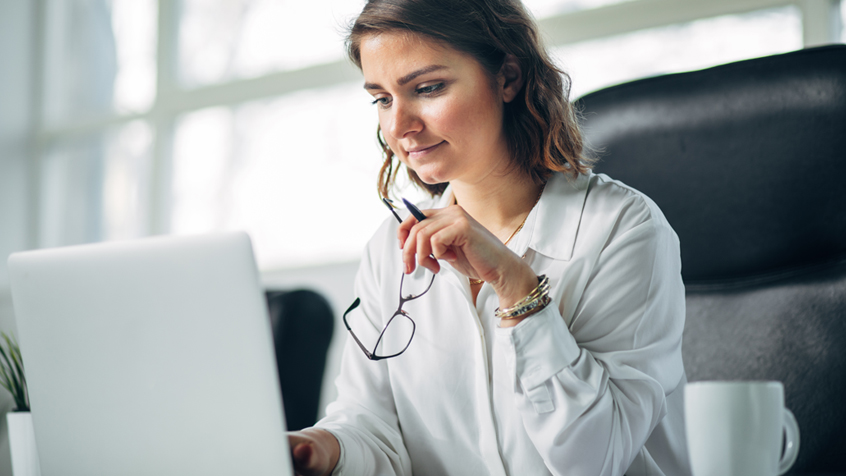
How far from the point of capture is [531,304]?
0.83 meters

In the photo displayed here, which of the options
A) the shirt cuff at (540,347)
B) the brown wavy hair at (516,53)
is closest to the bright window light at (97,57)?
the brown wavy hair at (516,53)

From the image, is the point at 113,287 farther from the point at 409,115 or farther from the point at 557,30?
the point at 557,30

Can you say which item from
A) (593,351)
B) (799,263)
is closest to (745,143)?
(799,263)

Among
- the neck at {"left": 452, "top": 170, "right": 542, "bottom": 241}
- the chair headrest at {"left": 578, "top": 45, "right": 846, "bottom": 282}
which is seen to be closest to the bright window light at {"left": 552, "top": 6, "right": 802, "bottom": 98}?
the chair headrest at {"left": 578, "top": 45, "right": 846, "bottom": 282}

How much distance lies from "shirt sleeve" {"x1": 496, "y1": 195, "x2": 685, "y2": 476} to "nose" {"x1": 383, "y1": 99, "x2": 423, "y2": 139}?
1.25ft

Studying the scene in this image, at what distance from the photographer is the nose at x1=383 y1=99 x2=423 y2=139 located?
103 centimetres

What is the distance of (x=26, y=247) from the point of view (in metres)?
Answer: 2.94

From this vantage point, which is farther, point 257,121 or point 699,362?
point 257,121

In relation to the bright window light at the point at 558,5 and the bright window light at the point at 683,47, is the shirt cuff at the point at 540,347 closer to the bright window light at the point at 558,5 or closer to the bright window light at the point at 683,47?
the bright window light at the point at 683,47

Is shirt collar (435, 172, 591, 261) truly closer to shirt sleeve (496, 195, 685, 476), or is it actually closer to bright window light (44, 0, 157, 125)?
shirt sleeve (496, 195, 685, 476)

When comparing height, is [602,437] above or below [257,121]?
below

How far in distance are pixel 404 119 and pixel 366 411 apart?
19.6 inches

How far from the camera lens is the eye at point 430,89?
3.40ft

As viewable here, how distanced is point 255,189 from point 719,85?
1.84 meters
